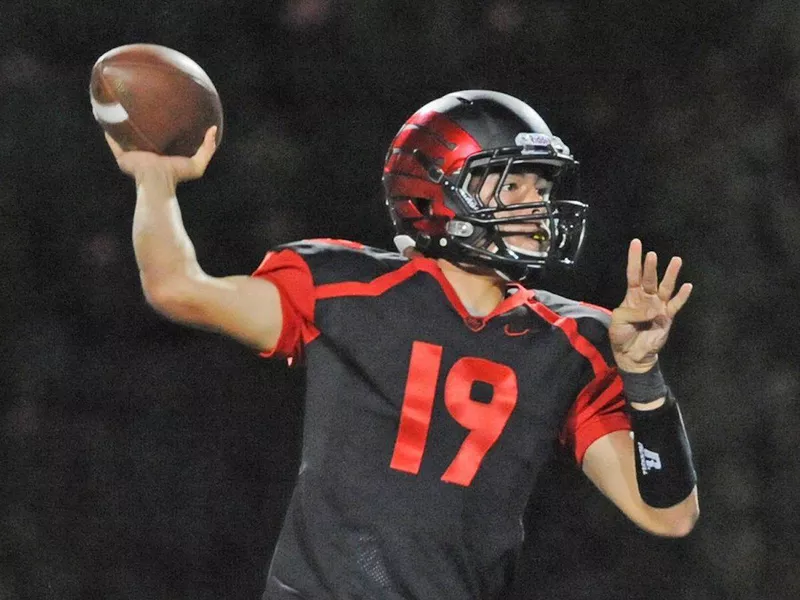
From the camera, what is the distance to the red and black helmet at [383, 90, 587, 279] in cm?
212

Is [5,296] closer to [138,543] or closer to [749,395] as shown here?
[138,543]

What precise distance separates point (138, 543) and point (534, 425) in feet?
4.62

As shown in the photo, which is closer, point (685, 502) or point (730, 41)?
point (685, 502)

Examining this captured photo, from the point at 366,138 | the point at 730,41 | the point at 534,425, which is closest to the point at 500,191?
the point at 534,425

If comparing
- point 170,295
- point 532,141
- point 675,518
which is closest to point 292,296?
point 170,295

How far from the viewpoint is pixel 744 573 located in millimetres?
3332

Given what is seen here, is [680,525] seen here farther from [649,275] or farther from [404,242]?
[404,242]

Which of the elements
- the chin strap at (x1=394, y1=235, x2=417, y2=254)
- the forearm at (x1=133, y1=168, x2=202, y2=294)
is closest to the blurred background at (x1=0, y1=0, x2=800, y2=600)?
the chin strap at (x1=394, y1=235, x2=417, y2=254)

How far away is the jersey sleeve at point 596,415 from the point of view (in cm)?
217

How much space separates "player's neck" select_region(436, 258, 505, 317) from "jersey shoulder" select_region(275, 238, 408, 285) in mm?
100

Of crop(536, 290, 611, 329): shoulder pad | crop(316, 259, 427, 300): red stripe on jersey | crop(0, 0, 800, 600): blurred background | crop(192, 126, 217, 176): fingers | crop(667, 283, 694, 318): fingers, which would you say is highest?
crop(192, 126, 217, 176): fingers

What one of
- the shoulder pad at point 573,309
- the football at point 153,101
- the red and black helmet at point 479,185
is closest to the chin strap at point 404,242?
the red and black helmet at point 479,185

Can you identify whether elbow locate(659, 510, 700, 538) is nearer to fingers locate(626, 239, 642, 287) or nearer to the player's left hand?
the player's left hand

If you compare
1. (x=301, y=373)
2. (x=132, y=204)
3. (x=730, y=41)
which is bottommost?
(x=301, y=373)
